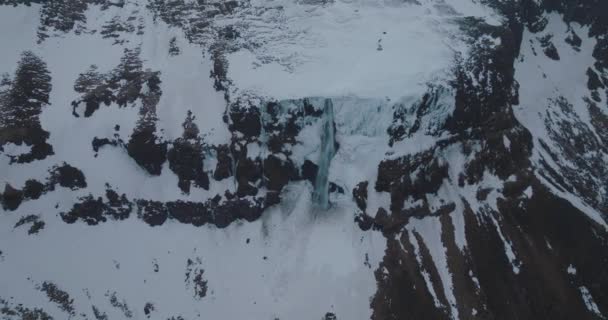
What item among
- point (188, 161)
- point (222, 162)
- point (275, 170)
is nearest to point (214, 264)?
point (222, 162)

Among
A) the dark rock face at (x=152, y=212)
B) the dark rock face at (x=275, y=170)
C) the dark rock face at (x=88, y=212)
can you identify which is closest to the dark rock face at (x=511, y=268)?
the dark rock face at (x=275, y=170)

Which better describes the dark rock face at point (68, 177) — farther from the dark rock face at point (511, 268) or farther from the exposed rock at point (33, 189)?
the dark rock face at point (511, 268)

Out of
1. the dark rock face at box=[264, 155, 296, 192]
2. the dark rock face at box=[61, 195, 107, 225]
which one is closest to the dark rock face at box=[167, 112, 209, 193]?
the dark rock face at box=[264, 155, 296, 192]

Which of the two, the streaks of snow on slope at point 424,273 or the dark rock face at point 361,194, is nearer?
the streaks of snow on slope at point 424,273

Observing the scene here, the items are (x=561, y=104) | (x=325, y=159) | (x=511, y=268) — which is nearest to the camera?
(x=511, y=268)

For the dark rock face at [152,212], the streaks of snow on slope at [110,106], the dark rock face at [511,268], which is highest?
the streaks of snow on slope at [110,106]

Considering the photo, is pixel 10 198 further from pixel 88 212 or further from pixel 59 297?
pixel 59 297

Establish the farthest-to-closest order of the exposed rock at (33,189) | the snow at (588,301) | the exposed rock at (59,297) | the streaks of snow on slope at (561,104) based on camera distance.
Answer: the streaks of snow on slope at (561,104)
the exposed rock at (33,189)
the snow at (588,301)
the exposed rock at (59,297)
